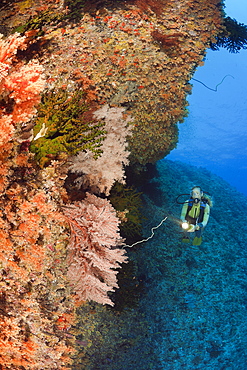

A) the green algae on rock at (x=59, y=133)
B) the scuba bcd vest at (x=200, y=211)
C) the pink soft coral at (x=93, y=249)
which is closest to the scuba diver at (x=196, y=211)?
the scuba bcd vest at (x=200, y=211)

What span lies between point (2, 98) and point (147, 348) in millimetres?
7042

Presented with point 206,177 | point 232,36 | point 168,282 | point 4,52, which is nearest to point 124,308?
point 168,282

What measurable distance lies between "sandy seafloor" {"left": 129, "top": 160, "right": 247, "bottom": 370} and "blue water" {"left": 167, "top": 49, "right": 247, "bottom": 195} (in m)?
57.9

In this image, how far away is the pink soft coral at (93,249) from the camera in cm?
394

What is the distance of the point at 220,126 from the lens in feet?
297

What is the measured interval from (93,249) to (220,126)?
94898 millimetres

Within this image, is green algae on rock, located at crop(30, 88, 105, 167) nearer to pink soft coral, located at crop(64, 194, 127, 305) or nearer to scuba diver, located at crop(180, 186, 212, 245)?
pink soft coral, located at crop(64, 194, 127, 305)

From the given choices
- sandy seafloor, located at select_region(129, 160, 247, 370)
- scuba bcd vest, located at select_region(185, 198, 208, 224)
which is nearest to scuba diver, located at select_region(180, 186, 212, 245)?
scuba bcd vest, located at select_region(185, 198, 208, 224)

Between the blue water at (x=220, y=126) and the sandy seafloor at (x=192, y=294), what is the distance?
57.9 metres

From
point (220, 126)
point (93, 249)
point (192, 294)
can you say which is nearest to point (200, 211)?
point (192, 294)

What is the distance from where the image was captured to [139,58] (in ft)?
19.3

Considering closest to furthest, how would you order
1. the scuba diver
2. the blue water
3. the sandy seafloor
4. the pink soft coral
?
the pink soft coral, the scuba diver, the sandy seafloor, the blue water

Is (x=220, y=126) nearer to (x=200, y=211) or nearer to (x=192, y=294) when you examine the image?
(x=192, y=294)

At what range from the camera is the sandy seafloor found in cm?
784
